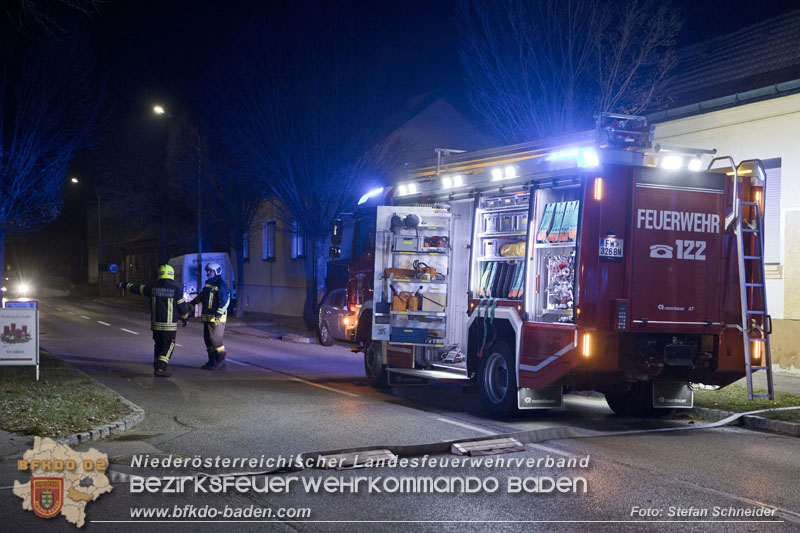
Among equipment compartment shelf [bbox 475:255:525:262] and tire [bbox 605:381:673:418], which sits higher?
equipment compartment shelf [bbox 475:255:525:262]

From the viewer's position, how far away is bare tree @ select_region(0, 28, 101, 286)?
2230 cm

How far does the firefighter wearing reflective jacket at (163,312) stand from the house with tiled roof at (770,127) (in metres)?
10.8

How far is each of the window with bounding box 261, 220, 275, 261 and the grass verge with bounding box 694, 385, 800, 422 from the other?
2833 cm

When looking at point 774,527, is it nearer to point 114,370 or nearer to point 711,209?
point 711,209

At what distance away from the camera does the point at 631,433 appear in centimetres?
907

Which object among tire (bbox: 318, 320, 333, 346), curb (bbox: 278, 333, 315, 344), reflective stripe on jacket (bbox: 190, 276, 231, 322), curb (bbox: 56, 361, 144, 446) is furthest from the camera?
curb (bbox: 278, 333, 315, 344)

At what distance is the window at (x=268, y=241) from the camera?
1512 inches

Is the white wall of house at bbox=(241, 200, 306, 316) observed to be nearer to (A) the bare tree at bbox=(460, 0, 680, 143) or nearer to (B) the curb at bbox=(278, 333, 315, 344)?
(B) the curb at bbox=(278, 333, 315, 344)

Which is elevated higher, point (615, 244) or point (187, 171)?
point (187, 171)

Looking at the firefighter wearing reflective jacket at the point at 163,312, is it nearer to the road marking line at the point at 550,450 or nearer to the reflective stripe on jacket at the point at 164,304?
the reflective stripe on jacket at the point at 164,304

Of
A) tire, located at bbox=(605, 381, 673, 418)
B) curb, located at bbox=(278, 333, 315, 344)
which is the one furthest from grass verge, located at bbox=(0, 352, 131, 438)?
curb, located at bbox=(278, 333, 315, 344)

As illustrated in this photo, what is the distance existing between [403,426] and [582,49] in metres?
11.8

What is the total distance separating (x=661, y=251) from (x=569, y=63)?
32.6 ft

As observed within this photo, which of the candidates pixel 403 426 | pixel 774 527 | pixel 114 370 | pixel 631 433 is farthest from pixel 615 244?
pixel 114 370
